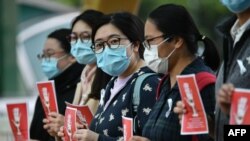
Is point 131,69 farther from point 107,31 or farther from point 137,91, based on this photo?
point 137,91

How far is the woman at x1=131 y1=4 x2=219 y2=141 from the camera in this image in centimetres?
538

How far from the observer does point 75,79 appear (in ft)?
25.3

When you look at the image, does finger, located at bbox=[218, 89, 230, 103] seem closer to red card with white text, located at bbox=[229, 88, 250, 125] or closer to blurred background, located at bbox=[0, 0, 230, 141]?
red card with white text, located at bbox=[229, 88, 250, 125]

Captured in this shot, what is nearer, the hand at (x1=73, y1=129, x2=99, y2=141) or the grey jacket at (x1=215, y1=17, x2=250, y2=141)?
the grey jacket at (x1=215, y1=17, x2=250, y2=141)

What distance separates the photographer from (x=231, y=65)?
5.04 m

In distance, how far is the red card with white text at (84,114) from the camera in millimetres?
6419

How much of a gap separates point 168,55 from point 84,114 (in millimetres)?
1226

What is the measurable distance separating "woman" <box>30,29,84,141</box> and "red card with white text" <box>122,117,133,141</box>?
1911 mm

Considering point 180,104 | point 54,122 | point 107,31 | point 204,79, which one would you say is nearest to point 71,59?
point 54,122

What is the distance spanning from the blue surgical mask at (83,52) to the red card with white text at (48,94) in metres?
0.59

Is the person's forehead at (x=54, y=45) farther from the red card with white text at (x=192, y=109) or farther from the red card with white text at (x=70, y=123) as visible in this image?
the red card with white text at (x=192, y=109)

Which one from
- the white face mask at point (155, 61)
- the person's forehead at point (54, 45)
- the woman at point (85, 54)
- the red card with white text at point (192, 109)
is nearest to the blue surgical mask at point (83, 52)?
the woman at point (85, 54)

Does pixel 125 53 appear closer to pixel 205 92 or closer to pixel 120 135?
pixel 120 135

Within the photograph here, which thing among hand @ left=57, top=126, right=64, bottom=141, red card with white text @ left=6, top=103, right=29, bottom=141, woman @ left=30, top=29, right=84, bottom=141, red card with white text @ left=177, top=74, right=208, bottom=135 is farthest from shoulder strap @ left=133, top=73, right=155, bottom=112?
woman @ left=30, top=29, right=84, bottom=141
